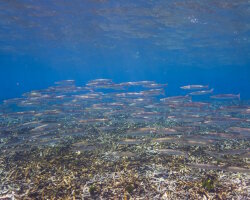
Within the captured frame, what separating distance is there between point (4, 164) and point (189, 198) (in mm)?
5879

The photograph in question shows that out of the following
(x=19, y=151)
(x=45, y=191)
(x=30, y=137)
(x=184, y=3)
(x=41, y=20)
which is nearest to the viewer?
(x=45, y=191)

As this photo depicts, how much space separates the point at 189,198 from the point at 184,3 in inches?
811

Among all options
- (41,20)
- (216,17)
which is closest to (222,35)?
(216,17)

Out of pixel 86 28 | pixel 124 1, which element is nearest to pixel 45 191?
pixel 124 1

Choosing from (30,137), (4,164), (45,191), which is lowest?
(30,137)

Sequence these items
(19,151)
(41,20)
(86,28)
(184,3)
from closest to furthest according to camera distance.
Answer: (19,151) < (184,3) < (41,20) < (86,28)

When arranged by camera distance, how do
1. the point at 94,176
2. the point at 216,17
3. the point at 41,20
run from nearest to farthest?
the point at 94,176 < the point at 216,17 < the point at 41,20

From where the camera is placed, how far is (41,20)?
27.6 meters

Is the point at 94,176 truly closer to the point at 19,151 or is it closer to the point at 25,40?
the point at 19,151

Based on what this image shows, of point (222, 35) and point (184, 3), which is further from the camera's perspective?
point (222, 35)

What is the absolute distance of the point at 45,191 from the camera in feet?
17.0

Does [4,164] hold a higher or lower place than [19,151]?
higher

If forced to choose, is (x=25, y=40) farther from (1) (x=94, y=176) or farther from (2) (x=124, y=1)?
(1) (x=94, y=176)

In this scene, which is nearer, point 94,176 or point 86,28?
point 94,176
